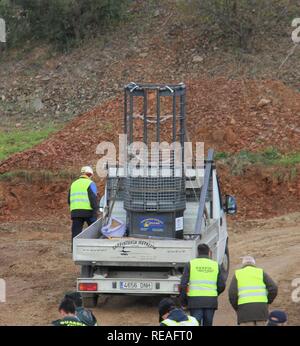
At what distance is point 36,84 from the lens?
96.3 feet

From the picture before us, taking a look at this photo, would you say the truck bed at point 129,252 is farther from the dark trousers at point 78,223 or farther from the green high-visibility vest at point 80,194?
the dark trousers at point 78,223

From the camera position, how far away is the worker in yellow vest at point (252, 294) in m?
10.5

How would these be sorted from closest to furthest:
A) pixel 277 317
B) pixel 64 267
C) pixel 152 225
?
pixel 277 317, pixel 152 225, pixel 64 267

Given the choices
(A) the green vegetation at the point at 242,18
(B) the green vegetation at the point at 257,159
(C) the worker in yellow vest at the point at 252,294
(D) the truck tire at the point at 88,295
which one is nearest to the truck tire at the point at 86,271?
(D) the truck tire at the point at 88,295

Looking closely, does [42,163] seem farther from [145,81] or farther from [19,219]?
[145,81]

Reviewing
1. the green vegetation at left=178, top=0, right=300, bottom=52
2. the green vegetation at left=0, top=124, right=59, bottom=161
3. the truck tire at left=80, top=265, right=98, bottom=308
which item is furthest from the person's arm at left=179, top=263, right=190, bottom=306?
the green vegetation at left=178, top=0, right=300, bottom=52

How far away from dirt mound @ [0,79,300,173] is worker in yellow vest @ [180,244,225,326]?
39.0 ft

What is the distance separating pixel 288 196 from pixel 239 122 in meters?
2.92

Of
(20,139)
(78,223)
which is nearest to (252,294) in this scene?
(78,223)

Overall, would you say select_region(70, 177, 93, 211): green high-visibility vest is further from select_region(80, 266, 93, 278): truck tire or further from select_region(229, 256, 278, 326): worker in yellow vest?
select_region(229, 256, 278, 326): worker in yellow vest

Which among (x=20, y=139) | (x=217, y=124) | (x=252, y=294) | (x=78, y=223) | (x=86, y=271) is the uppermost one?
(x=217, y=124)

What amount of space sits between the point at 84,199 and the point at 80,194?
0.13 m

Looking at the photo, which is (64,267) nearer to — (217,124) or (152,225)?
(152,225)

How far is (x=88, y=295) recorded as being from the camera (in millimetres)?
13656
